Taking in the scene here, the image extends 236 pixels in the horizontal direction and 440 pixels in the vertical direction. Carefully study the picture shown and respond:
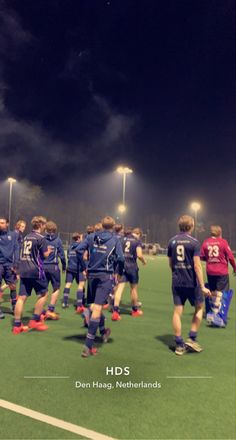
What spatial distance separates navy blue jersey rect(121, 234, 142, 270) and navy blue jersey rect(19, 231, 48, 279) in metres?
2.97

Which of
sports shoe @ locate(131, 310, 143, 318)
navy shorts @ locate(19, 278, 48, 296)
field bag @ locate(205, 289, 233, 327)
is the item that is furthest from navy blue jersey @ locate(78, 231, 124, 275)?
sports shoe @ locate(131, 310, 143, 318)

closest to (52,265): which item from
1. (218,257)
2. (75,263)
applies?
(75,263)

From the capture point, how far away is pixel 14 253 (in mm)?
9172

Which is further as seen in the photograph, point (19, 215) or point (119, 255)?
point (19, 215)

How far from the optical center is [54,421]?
375 centimetres

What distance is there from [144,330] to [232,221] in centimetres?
8094

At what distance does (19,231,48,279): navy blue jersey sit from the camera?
727 cm

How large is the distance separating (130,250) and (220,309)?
9.09ft

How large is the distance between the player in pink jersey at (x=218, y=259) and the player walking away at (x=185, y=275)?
2358 mm

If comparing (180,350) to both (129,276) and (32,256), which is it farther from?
(129,276)

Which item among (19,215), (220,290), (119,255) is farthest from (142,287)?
(19,215)

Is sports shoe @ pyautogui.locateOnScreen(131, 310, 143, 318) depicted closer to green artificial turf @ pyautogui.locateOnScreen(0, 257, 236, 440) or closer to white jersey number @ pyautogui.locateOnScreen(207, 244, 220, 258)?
green artificial turf @ pyautogui.locateOnScreen(0, 257, 236, 440)

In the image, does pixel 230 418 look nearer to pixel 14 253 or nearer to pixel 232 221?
pixel 14 253

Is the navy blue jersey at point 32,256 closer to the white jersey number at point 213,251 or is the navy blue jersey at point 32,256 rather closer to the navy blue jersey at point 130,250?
the navy blue jersey at point 130,250
